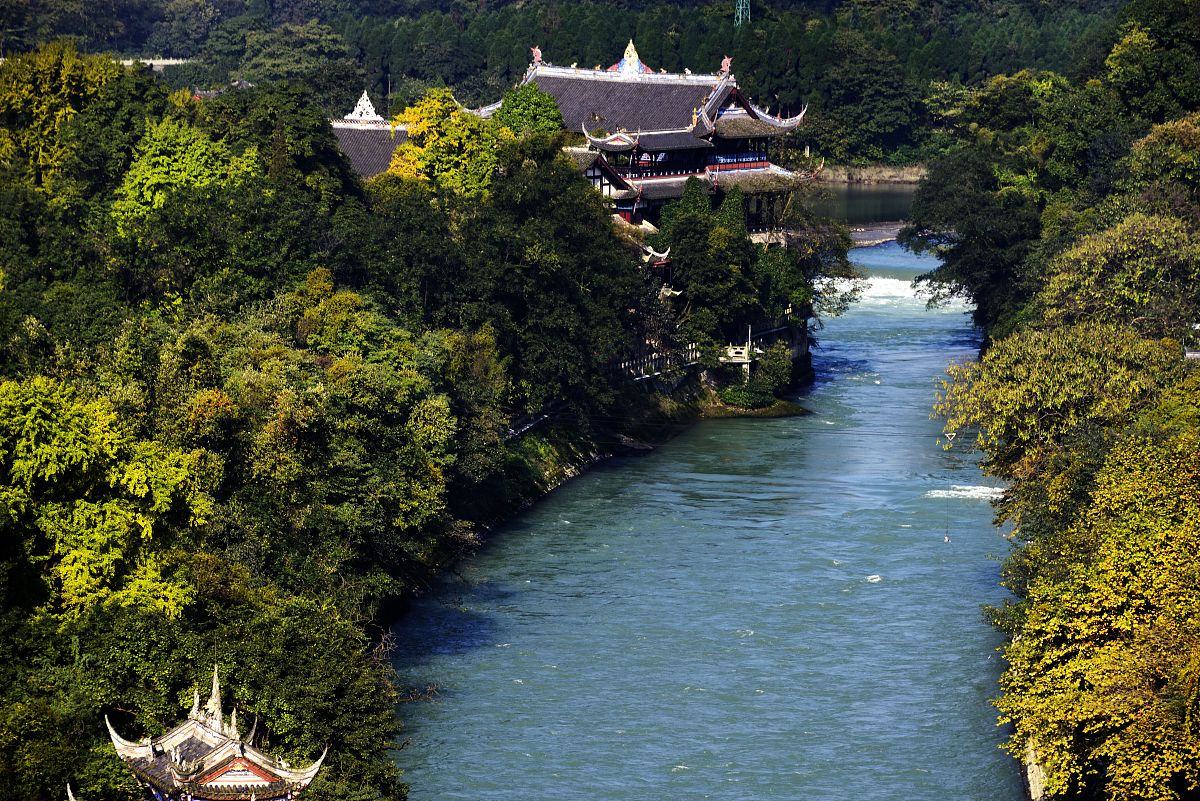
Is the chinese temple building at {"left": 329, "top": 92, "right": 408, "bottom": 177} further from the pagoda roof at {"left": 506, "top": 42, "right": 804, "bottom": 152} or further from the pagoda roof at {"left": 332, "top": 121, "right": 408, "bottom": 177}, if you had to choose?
the pagoda roof at {"left": 506, "top": 42, "right": 804, "bottom": 152}

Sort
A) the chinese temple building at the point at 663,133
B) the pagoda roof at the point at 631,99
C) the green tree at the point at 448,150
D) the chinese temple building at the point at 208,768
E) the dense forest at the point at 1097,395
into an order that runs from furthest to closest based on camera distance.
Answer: the pagoda roof at the point at 631,99, the chinese temple building at the point at 663,133, the green tree at the point at 448,150, the dense forest at the point at 1097,395, the chinese temple building at the point at 208,768

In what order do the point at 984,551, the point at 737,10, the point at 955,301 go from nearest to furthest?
the point at 984,551 < the point at 955,301 < the point at 737,10

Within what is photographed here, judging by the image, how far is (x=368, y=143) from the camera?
3519 inches

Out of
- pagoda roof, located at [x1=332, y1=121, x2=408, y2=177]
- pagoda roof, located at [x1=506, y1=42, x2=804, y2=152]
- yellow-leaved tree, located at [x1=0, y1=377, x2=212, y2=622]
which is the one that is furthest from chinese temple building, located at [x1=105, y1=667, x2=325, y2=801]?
pagoda roof, located at [x1=506, y1=42, x2=804, y2=152]

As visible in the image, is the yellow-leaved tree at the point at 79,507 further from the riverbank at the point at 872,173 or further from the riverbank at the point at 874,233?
the riverbank at the point at 872,173

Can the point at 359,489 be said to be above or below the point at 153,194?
below

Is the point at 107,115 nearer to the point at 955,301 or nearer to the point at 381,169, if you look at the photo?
the point at 381,169

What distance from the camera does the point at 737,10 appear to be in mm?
174250

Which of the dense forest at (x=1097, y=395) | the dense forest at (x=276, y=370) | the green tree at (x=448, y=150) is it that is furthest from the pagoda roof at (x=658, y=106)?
the green tree at (x=448, y=150)

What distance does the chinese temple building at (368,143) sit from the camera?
289ft

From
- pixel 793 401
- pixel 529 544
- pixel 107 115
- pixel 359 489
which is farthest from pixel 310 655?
pixel 793 401

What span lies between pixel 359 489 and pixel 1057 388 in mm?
19606

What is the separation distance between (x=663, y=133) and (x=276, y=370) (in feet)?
134

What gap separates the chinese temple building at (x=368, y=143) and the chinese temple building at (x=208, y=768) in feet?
177
